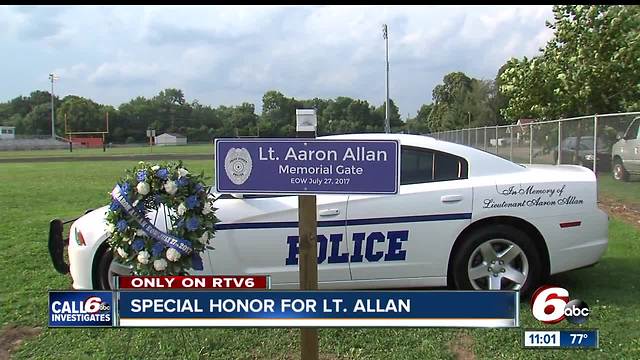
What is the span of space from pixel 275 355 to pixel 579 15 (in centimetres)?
1751

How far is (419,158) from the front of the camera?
4.88 m

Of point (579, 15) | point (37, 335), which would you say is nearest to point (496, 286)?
point (37, 335)

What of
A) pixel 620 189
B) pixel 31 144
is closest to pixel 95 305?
pixel 620 189

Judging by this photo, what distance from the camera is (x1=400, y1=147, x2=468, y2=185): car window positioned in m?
4.83

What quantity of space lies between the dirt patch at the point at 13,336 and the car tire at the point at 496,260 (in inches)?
131

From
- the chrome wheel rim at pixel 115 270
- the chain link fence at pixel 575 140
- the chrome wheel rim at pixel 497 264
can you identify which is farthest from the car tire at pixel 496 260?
the chain link fence at pixel 575 140

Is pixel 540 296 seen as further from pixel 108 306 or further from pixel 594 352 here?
pixel 108 306

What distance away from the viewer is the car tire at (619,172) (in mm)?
12180

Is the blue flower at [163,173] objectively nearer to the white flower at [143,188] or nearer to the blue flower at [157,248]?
the white flower at [143,188]

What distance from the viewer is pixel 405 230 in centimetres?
459

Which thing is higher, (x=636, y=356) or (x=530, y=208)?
(x=530, y=208)

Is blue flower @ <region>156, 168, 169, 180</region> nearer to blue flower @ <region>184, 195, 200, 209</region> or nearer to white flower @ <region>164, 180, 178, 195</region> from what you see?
white flower @ <region>164, 180, 178, 195</region>

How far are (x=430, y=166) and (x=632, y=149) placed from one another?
29.4 ft
